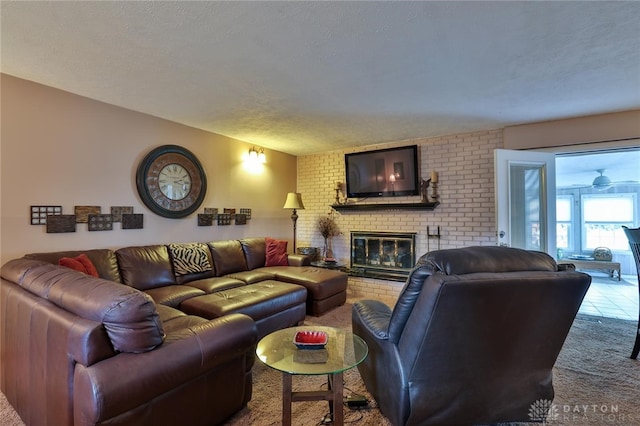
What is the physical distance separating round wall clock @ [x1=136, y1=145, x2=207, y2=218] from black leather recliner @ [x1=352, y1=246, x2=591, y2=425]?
2.92m

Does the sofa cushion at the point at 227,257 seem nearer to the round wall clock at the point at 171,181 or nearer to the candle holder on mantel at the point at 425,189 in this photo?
the round wall clock at the point at 171,181

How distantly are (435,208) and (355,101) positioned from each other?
84.0 inches

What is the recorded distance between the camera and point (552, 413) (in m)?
1.79

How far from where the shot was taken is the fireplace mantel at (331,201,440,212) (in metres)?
4.20

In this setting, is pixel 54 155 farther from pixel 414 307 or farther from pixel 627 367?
pixel 627 367

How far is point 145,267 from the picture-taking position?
9.60 feet

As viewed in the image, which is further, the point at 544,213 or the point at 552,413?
the point at 544,213

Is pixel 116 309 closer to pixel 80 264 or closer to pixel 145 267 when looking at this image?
pixel 80 264

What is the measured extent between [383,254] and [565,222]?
20.2ft

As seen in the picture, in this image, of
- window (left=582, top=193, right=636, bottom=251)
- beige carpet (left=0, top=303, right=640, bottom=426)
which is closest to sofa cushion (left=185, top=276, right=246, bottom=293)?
beige carpet (left=0, top=303, right=640, bottom=426)

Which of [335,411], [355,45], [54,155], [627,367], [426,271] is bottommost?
[627,367]

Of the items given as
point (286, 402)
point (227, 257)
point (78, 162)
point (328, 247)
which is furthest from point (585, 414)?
point (78, 162)

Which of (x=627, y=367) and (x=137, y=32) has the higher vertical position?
(x=137, y=32)

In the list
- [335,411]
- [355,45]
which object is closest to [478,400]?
[335,411]
